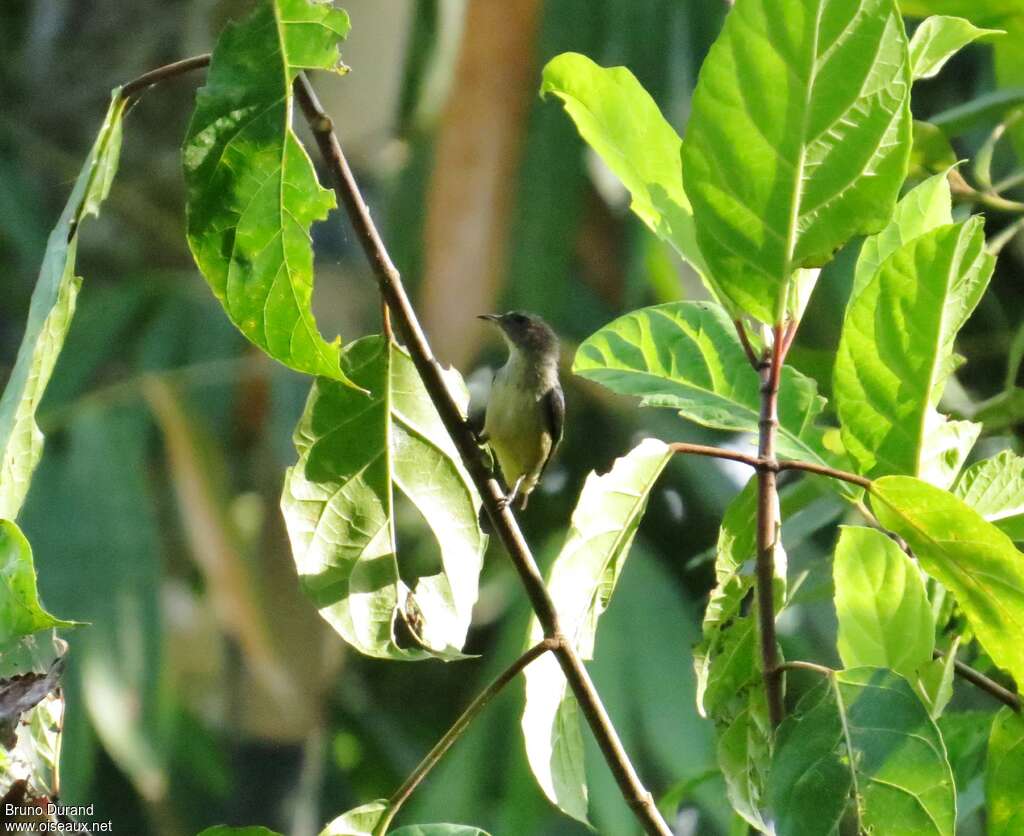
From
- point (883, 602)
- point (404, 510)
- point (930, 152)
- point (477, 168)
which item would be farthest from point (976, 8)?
point (404, 510)

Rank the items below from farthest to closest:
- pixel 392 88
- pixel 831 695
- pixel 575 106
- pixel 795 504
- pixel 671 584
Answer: pixel 392 88
pixel 671 584
pixel 795 504
pixel 575 106
pixel 831 695

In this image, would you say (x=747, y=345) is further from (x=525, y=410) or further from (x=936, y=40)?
(x=525, y=410)

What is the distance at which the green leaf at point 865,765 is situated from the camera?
1.37 meters

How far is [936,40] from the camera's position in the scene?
5.30 feet

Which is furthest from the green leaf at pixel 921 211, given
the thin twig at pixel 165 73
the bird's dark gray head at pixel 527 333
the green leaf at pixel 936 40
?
the bird's dark gray head at pixel 527 333

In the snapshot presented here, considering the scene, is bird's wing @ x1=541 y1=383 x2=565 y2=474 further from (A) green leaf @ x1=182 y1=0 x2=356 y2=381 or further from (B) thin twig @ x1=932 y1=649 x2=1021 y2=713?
(A) green leaf @ x1=182 y1=0 x2=356 y2=381

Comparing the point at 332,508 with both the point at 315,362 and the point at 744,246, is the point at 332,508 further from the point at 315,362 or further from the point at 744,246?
the point at 744,246

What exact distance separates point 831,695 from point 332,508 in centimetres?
57

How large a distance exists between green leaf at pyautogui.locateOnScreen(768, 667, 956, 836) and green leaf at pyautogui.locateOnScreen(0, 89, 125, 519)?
80 centimetres

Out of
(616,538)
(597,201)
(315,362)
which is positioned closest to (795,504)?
(616,538)

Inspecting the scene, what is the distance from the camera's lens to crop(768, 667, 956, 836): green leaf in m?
1.37

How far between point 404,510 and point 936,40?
488cm

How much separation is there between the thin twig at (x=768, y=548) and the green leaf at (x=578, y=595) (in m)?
0.12

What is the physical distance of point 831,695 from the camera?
4.75 ft
